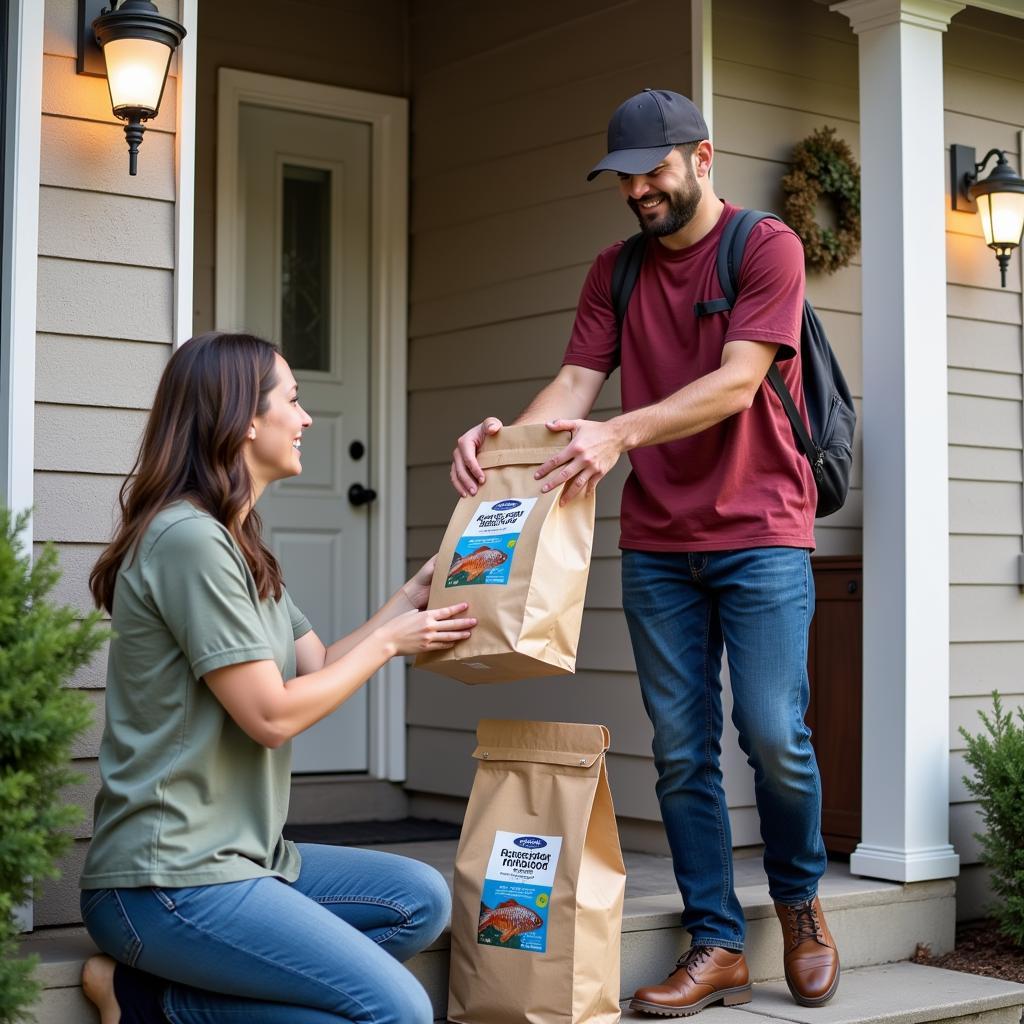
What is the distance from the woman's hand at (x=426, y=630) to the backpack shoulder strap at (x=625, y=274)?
887 millimetres

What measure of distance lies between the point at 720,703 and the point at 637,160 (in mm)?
1121

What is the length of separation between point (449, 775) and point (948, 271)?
2.20 m

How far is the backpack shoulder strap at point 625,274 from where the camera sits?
3227 millimetres

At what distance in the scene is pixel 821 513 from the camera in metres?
3.43

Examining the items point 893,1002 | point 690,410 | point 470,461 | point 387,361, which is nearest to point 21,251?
point 470,461

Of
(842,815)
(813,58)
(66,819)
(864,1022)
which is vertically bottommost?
(864,1022)

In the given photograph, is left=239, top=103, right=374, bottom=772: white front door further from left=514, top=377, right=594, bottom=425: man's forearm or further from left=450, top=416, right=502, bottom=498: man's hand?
left=450, top=416, right=502, bottom=498: man's hand

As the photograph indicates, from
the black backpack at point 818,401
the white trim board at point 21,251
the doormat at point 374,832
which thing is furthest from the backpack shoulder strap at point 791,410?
the doormat at point 374,832

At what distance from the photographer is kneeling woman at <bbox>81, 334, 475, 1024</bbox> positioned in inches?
89.7

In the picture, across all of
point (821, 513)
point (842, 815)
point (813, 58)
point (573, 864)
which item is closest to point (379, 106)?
point (813, 58)

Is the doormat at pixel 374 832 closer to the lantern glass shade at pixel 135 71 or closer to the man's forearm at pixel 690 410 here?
the man's forearm at pixel 690 410

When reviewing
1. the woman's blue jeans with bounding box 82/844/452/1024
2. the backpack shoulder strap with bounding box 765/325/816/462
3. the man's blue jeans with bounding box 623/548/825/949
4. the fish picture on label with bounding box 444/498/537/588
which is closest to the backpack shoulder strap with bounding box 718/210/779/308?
the backpack shoulder strap with bounding box 765/325/816/462

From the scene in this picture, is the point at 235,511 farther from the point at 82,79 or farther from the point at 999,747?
the point at 999,747

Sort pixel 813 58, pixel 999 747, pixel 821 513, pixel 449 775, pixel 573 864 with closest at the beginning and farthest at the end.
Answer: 1. pixel 573 864
2. pixel 821 513
3. pixel 999 747
4. pixel 813 58
5. pixel 449 775
